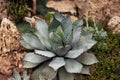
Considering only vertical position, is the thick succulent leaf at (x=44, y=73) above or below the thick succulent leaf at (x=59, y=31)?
below

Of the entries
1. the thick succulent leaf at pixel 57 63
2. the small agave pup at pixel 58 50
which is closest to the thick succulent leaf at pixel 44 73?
the small agave pup at pixel 58 50

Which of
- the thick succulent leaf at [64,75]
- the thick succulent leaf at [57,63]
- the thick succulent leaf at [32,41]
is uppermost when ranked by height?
the thick succulent leaf at [32,41]

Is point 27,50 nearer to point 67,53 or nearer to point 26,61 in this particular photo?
point 26,61

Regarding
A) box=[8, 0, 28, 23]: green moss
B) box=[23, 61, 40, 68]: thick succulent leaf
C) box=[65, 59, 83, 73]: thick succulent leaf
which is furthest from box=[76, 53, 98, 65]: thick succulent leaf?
box=[8, 0, 28, 23]: green moss

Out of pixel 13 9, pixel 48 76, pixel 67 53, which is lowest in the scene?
pixel 48 76

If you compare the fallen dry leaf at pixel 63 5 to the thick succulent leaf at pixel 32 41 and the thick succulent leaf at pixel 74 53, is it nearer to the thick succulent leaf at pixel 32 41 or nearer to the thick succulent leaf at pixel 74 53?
the thick succulent leaf at pixel 32 41

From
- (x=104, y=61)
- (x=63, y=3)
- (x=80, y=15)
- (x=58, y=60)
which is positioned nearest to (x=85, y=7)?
(x=80, y=15)

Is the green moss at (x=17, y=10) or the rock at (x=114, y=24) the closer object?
the rock at (x=114, y=24)
